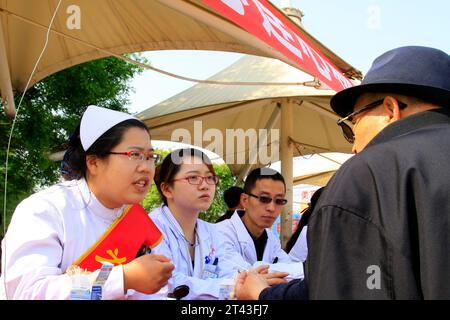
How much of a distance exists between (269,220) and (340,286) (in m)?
2.88

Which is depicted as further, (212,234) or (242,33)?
(242,33)

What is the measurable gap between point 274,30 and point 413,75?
1.68 metres

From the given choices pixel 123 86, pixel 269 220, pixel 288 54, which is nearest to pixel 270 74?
pixel 269 220

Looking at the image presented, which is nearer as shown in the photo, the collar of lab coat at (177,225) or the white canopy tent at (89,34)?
the collar of lab coat at (177,225)

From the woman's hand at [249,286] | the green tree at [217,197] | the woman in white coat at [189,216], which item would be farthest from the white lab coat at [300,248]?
the green tree at [217,197]

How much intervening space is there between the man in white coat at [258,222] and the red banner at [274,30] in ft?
3.31

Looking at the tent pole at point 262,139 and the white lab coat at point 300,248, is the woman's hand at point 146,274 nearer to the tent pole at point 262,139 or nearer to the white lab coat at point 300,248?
the white lab coat at point 300,248

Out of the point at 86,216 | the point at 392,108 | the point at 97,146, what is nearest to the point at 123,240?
the point at 86,216

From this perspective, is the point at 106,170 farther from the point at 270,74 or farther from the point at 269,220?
the point at 270,74

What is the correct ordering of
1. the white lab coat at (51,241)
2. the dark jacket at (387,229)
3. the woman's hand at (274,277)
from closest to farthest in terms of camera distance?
1. the dark jacket at (387,229)
2. the white lab coat at (51,241)
3. the woman's hand at (274,277)

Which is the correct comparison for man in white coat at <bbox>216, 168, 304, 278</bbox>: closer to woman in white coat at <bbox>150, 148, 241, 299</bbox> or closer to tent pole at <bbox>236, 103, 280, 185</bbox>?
woman in white coat at <bbox>150, 148, 241, 299</bbox>

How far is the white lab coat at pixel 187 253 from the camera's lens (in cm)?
242

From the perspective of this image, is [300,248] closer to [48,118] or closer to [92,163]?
[92,163]
